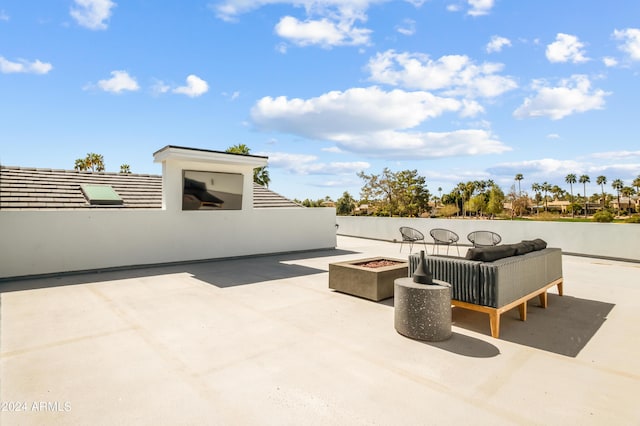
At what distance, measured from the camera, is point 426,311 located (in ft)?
11.7

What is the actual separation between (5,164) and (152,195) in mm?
4352

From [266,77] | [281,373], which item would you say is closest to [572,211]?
[266,77]

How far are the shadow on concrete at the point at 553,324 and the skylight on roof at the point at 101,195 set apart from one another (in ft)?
30.6

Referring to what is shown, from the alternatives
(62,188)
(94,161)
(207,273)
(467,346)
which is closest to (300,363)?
(467,346)

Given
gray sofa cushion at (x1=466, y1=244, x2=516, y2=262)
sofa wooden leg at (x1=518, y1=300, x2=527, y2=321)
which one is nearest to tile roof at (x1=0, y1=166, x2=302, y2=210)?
gray sofa cushion at (x1=466, y1=244, x2=516, y2=262)

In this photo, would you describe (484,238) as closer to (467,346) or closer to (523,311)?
(523,311)

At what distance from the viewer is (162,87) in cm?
932

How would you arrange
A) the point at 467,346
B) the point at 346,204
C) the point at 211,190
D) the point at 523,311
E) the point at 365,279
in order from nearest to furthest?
the point at 467,346 → the point at 523,311 → the point at 365,279 → the point at 211,190 → the point at 346,204

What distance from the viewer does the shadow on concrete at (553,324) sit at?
11.8 feet

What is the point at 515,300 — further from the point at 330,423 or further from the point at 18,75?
the point at 18,75

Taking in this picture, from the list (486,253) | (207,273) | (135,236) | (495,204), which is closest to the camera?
(486,253)

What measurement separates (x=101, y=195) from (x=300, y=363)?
895 centimetres

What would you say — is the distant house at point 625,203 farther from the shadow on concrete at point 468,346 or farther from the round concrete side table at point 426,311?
the round concrete side table at point 426,311

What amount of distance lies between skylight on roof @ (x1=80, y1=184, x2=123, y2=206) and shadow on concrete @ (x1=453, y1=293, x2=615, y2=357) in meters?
9.32
